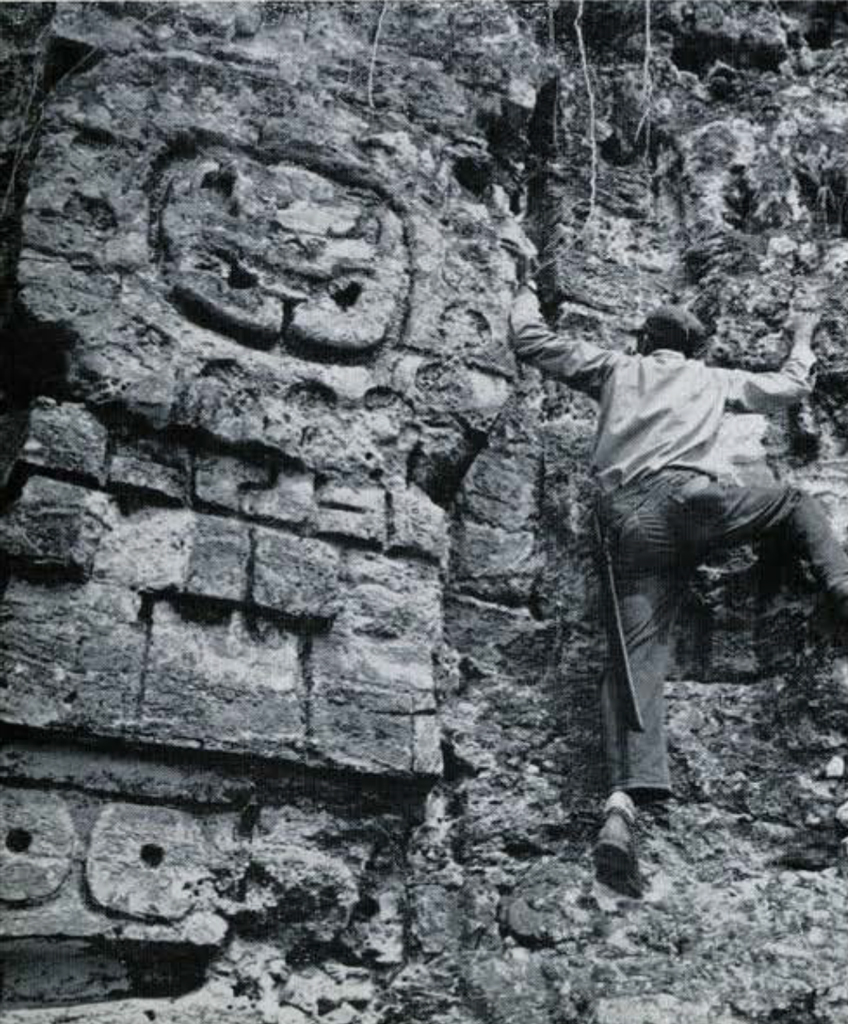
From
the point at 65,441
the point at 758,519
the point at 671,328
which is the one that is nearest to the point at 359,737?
the point at 65,441

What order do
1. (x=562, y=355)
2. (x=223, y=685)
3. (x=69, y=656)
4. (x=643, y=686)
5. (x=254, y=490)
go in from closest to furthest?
(x=69, y=656)
(x=223, y=685)
(x=254, y=490)
(x=643, y=686)
(x=562, y=355)

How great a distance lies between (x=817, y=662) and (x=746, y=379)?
29.5 inches

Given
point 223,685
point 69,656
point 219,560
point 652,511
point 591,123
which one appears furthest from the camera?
point 591,123

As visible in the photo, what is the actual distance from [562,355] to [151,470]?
1.15 meters

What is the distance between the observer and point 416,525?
310cm

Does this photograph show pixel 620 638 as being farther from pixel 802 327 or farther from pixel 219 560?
pixel 802 327

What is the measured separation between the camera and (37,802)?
258 cm

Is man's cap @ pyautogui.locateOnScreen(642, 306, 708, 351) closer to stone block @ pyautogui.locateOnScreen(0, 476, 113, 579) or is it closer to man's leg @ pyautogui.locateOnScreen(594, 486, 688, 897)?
man's leg @ pyautogui.locateOnScreen(594, 486, 688, 897)

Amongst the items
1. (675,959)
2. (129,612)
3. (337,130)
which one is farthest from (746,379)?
(129,612)

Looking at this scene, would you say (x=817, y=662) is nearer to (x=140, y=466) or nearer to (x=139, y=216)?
(x=140, y=466)

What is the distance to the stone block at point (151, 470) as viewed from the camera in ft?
9.37

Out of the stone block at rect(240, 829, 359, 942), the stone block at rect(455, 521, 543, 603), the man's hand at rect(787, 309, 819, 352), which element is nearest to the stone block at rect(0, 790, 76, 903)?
the stone block at rect(240, 829, 359, 942)

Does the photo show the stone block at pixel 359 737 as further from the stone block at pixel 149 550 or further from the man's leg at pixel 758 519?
the man's leg at pixel 758 519

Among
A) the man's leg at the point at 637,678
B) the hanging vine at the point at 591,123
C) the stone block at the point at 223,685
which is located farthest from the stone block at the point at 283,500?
the hanging vine at the point at 591,123
